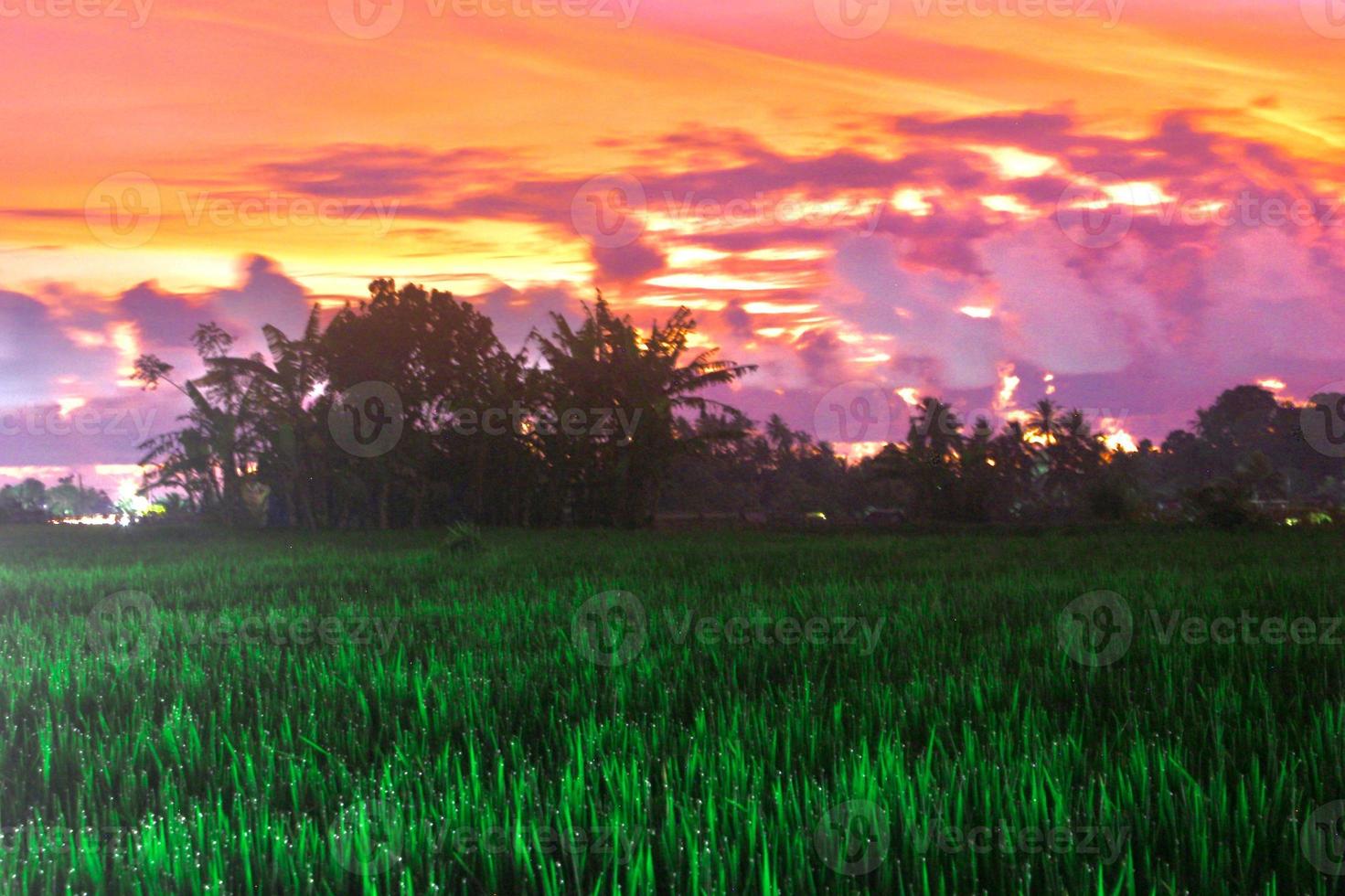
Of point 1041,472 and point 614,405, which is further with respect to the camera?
point 1041,472

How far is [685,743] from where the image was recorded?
10.5 ft

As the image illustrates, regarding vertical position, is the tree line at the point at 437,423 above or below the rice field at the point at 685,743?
above

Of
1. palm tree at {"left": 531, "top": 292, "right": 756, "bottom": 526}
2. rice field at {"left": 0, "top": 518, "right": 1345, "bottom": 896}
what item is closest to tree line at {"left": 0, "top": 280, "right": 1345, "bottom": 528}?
palm tree at {"left": 531, "top": 292, "right": 756, "bottom": 526}

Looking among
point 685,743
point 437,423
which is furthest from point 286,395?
point 685,743

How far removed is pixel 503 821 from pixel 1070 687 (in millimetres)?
2522

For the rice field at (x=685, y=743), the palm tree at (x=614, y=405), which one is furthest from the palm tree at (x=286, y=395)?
the rice field at (x=685, y=743)

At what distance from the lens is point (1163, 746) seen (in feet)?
10.1

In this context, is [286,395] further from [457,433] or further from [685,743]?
[685,743]

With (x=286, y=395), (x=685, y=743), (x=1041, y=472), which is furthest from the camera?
(x=1041, y=472)

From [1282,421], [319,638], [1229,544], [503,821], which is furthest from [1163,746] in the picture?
[1282,421]

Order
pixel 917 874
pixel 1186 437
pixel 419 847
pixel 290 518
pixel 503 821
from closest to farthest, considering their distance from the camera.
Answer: pixel 917 874, pixel 419 847, pixel 503 821, pixel 290 518, pixel 1186 437

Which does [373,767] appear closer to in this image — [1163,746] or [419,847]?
[419,847]

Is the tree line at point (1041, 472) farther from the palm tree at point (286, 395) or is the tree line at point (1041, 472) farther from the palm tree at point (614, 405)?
the palm tree at point (286, 395)

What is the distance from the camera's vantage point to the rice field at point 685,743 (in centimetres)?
225
